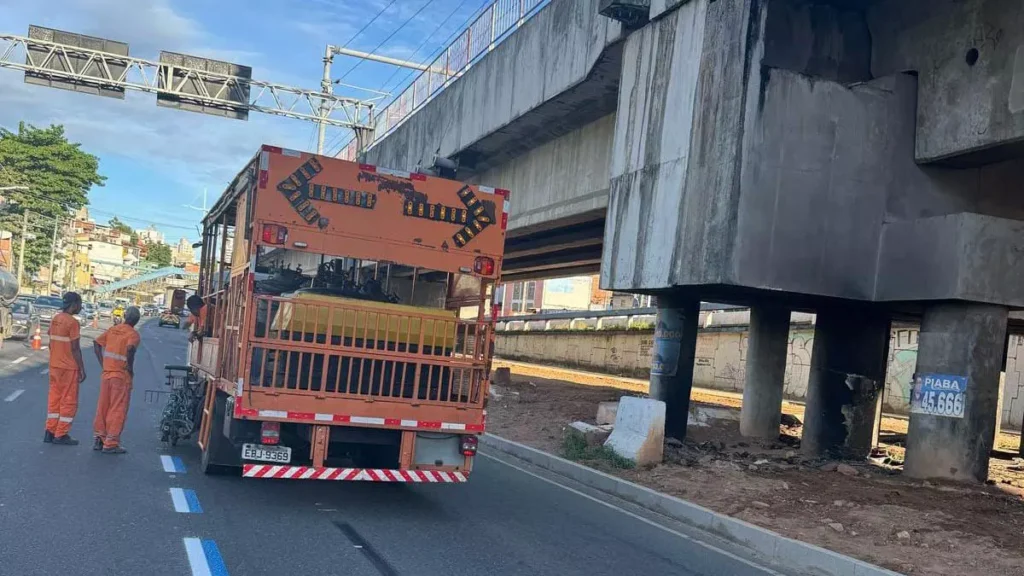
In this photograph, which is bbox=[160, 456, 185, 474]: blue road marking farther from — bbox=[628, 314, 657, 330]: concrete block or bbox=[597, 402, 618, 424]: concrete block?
bbox=[628, 314, 657, 330]: concrete block

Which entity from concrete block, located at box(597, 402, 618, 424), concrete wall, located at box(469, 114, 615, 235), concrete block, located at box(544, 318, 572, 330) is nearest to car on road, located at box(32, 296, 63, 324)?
concrete block, located at box(544, 318, 572, 330)

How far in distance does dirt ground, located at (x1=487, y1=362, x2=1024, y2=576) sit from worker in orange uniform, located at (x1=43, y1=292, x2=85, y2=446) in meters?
6.73

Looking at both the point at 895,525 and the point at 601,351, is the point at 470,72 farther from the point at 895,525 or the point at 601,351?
the point at 601,351

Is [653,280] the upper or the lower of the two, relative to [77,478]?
upper

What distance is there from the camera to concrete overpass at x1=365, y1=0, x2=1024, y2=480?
35.8 feet

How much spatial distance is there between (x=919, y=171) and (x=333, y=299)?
8400 millimetres

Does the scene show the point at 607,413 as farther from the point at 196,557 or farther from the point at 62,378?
the point at 196,557

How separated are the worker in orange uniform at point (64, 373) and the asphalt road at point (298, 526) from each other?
0.25 metres

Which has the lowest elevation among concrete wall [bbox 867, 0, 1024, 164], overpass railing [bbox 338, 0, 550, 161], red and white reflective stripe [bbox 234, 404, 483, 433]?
red and white reflective stripe [bbox 234, 404, 483, 433]

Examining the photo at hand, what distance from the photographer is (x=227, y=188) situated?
32.8 ft

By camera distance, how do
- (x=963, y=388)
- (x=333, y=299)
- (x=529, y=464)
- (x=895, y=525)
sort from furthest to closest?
(x=529, y=464), (x=963, y=388), (x=895, y=525), (x=333, y=299)

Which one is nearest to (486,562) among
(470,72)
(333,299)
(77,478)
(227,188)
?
(333,299)

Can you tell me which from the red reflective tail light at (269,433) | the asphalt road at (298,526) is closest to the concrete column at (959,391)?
the asphalt road at (298,526)

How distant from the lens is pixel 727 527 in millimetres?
8773
